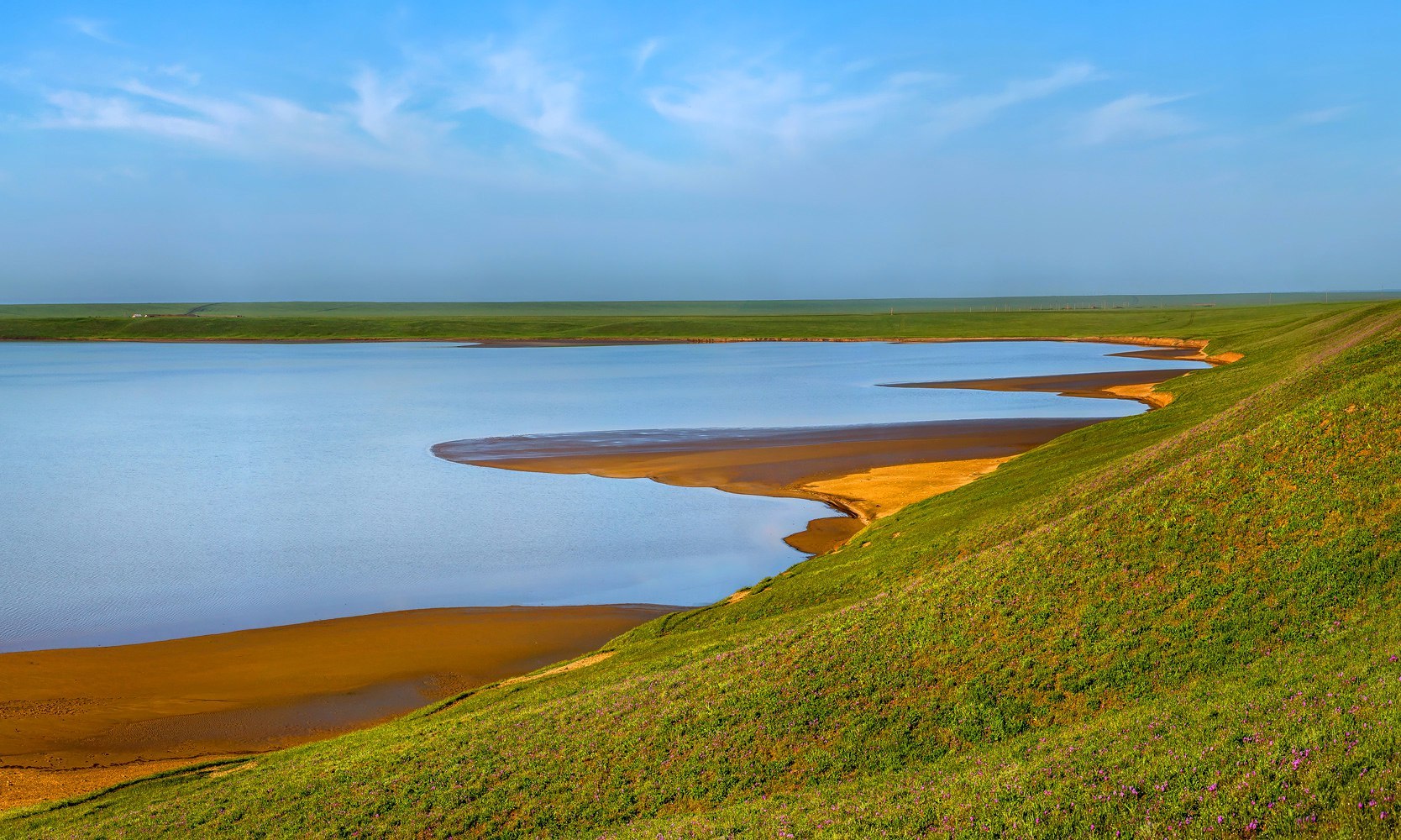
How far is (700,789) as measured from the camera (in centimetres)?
1125

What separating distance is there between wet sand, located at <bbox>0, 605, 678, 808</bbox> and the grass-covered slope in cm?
207

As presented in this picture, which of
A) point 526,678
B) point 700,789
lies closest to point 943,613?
point 700,789

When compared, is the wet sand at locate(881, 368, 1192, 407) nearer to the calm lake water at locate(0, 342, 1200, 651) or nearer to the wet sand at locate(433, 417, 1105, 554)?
the calm lake water at locate(0, 342, 1200, 651)

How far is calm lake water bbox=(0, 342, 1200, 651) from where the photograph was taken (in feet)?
82.6

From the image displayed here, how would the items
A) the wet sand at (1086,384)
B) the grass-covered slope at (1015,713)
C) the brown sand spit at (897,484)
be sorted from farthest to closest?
1. the wet sand at (1086,384)
2. the brown sand spit at (897,484)
3. the grass-covered slope at (1015,713)

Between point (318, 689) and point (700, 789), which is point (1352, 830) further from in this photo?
point (318, 689)

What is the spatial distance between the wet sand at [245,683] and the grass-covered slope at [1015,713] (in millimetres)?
2067

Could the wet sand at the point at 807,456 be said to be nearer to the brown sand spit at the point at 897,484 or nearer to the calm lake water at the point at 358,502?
the brown sand spit at the point at 897,484

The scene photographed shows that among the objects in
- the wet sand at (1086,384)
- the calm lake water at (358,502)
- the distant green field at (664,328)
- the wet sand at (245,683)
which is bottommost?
the wet sand at (245,683)

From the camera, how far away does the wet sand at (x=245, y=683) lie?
→ 1647cm

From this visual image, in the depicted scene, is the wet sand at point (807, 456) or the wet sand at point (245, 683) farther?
the wet sand at point (807, 456)

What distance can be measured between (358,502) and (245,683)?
18130 millimetres

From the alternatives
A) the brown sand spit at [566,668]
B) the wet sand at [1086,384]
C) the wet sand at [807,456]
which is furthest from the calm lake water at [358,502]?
the brown sand spit at [566,668]

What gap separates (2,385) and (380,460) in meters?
63.3
